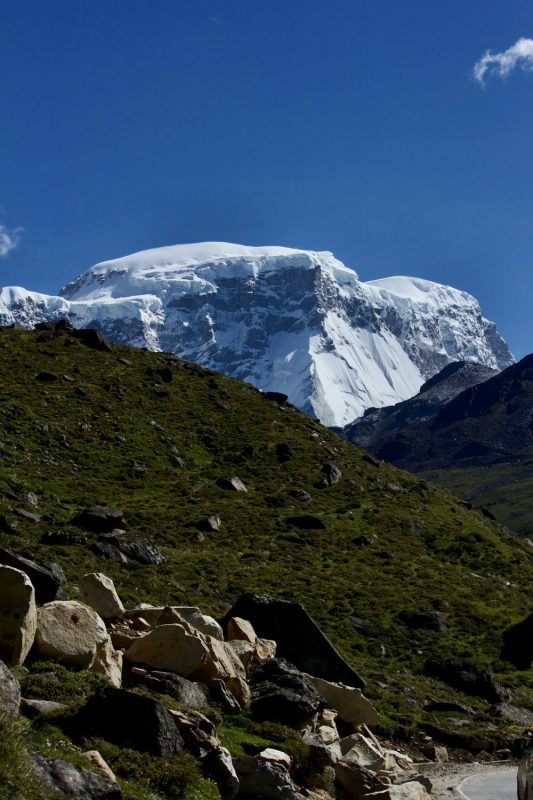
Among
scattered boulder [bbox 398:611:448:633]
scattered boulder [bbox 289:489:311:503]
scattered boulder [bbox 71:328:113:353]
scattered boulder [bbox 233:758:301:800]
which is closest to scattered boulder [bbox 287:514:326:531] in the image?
scattered boulder [bbox 289:489:311:503]

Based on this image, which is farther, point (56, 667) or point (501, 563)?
point (501, 563)

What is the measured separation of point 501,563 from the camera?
79.5 m

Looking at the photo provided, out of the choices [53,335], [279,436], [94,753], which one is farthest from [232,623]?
[53,335]

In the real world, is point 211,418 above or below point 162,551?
above

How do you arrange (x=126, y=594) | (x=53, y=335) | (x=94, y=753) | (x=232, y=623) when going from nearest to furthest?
1. (x=94, y=753)
2. (x=232, y=623)
3. (x=126, y=594)
4. (x=53, y=335)

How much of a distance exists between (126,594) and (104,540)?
1050cm

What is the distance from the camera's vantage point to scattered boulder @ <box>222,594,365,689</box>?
36.6 meters

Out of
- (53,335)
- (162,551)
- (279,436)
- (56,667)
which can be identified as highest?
(53,335)

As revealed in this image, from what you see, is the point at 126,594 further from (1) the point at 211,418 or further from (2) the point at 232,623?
(1) the point at 211,418

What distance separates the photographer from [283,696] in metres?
28.0

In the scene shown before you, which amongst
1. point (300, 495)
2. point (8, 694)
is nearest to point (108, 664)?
point (8, 694)

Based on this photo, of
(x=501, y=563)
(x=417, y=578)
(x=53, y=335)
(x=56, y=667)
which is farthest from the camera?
(x=53, y=335)

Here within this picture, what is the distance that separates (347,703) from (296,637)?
5.19 meters

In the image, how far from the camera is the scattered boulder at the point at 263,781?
69.1 feet
